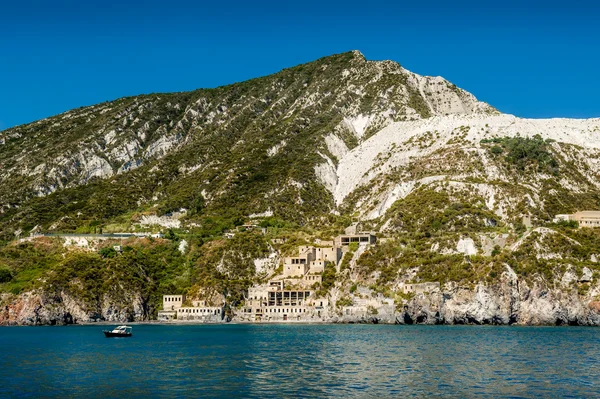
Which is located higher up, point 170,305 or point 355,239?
Answer: point 355,239

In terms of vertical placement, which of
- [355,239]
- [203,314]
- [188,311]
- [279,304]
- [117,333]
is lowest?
[117,333]

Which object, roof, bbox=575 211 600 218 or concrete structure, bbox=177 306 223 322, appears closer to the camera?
concrete structure, bbox=177 306 223 322

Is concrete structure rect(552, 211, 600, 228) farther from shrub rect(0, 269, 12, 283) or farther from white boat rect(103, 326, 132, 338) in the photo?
shrub rect(0, 269, 12, 283)

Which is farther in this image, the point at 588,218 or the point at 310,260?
the point at 310,260

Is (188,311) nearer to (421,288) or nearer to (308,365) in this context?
(421,288)

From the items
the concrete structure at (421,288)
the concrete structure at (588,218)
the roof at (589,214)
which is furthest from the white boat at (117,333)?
the roof at (589,214)

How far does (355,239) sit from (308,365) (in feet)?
315

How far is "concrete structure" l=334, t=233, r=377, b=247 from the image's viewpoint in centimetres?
16412

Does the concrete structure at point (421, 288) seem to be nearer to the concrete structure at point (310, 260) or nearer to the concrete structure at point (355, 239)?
the concrete structure at point (355, 239)

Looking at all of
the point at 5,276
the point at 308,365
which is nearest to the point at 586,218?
the point at 308,365

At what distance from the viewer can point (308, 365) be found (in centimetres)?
7212

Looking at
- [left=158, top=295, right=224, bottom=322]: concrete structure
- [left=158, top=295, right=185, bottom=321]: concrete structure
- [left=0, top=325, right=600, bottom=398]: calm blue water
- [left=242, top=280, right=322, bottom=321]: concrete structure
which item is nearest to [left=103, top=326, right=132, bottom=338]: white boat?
[left=0, top=325, right=600, bottom=398]: calm blue water

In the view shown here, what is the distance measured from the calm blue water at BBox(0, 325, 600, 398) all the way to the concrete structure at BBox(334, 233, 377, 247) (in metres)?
50.6

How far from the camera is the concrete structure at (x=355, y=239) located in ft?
538
